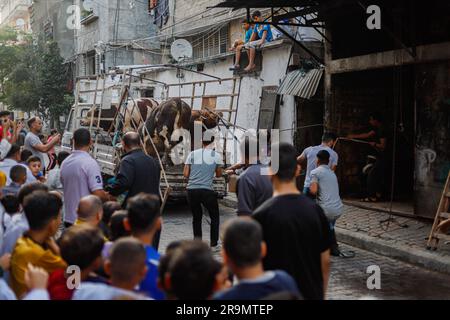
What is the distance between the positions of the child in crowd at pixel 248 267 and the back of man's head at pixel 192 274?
0.09 m

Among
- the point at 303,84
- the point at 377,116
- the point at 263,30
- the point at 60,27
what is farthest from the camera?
the point at 60,27

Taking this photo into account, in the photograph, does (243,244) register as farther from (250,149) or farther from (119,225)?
(250,149)

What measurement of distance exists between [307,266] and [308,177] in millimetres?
4475

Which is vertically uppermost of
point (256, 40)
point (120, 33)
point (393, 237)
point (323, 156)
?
point (120, 33)

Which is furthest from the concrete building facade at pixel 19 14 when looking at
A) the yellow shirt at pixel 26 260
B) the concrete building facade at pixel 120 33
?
the yellow shirt at pixel 26 260

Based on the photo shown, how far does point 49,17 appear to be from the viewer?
1355 inches

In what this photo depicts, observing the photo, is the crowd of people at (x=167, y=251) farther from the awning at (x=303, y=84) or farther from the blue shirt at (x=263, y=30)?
the blue shirt at (x=263, y=30)

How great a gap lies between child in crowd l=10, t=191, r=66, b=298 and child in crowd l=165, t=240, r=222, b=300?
1115 millimetres

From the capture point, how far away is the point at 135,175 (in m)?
5.95

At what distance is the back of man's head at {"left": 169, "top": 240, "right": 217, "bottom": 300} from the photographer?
8.90 ft

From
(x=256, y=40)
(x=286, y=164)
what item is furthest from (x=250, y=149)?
(x=256, y=40)

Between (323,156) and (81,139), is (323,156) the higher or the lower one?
the lower one

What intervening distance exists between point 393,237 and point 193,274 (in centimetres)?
650
